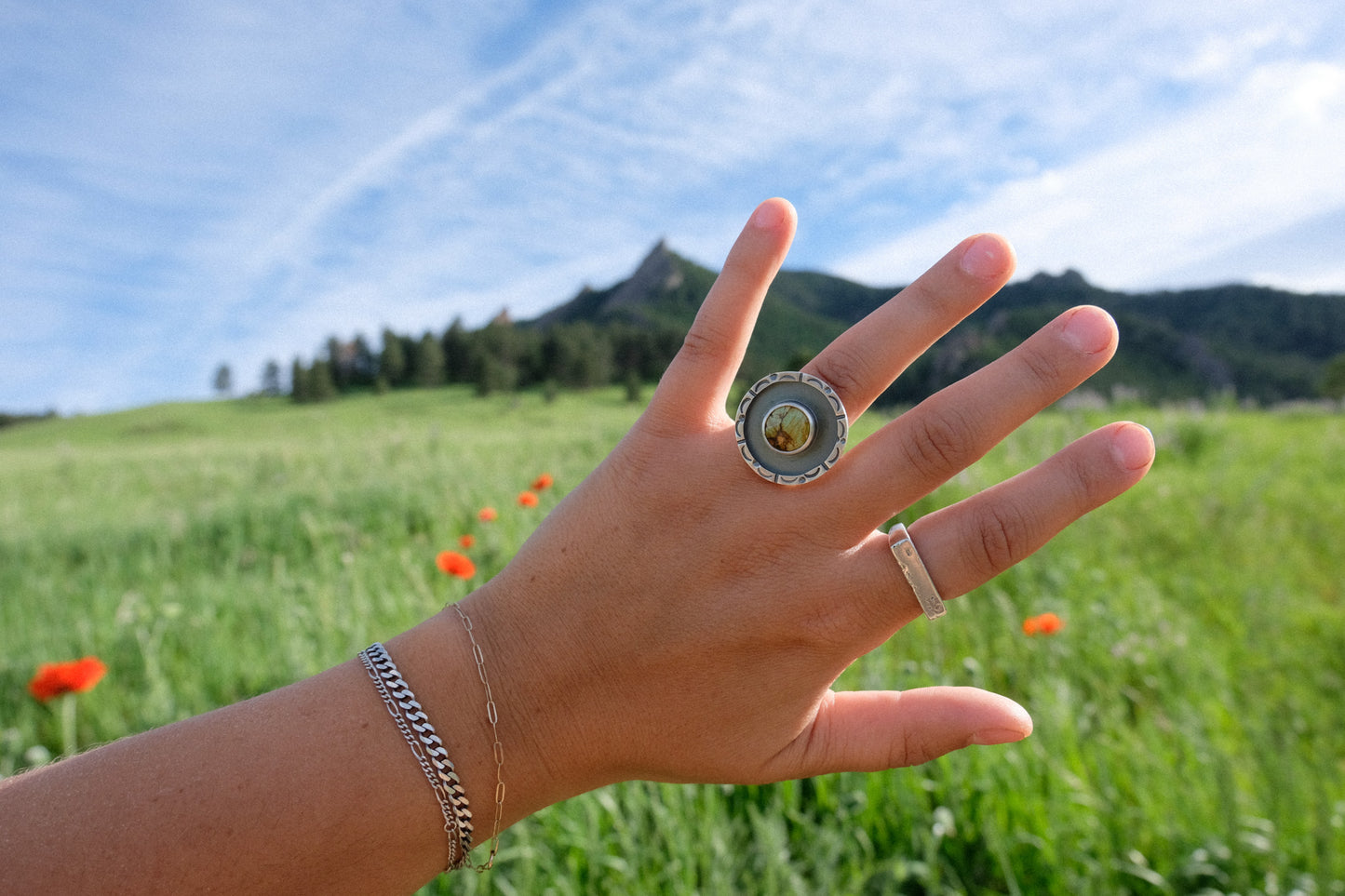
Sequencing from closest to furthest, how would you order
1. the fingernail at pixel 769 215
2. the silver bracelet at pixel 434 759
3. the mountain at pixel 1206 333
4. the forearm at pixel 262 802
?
the forearm at pixel 262 802 < the silver bracelet at pixel 434 759 < the fingernail at pixel 769 215 < the mountain at pixel 1206 333

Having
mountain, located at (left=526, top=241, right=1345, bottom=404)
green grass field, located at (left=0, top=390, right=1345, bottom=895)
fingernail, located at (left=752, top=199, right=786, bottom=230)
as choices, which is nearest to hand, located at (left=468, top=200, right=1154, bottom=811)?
fingernail, located at (left=752, top=199, right=786, bottom=230)

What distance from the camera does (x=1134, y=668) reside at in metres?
2.93

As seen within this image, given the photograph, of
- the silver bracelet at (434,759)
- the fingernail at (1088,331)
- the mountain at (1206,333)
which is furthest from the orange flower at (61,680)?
the mountain at (1206,333)

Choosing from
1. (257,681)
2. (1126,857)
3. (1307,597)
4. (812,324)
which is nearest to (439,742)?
(1126,857)

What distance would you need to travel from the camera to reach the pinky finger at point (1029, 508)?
1.22 metres

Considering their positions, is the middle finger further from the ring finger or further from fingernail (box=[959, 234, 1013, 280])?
the ring finger

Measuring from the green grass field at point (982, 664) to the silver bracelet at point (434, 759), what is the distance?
856 mm

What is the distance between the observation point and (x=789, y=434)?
1.28m

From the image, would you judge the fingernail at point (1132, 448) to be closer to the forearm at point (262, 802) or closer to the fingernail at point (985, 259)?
the fingernail at point (985, 259)

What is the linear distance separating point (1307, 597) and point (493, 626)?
4.07m

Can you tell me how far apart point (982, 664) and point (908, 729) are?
1.86 m

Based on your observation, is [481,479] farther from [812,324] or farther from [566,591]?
[812,324]

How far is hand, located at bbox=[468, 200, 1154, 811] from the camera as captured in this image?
4.02 ft

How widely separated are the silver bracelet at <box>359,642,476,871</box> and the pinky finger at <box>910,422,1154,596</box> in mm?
851
